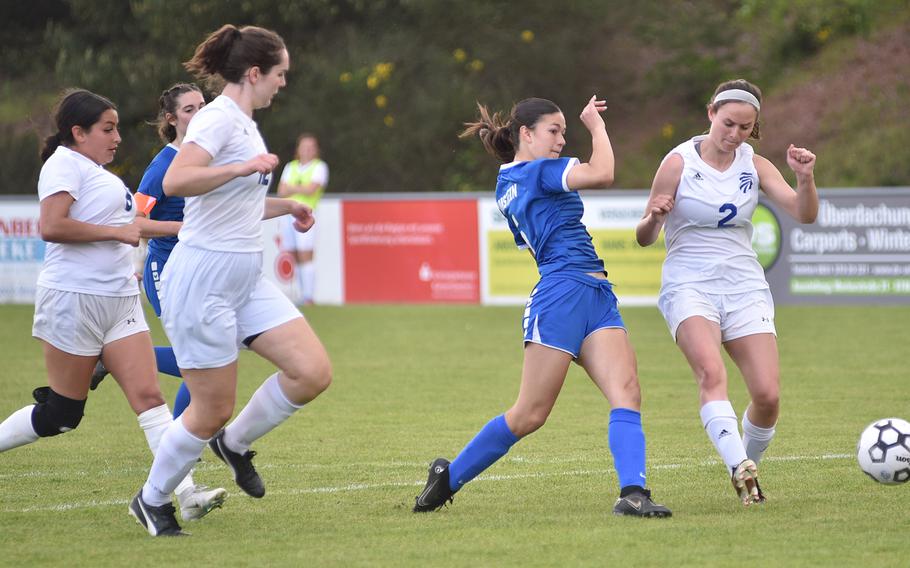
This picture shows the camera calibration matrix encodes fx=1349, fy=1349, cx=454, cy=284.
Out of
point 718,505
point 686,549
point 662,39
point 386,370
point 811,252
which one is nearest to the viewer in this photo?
point 686,549

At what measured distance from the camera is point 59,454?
27.4 feet

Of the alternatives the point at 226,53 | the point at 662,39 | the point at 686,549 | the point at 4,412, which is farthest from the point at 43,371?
the point at 662,39

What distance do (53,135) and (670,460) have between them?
3.80 m

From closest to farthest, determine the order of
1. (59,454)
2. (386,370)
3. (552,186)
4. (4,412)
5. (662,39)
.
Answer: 1. (552,186)
2. (59,454)
3. (4,412)
4. (386,370)
5. (662,39)

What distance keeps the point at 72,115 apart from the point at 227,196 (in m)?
1.38

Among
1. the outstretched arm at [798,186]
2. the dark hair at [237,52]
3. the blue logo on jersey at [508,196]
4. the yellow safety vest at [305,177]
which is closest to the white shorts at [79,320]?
the dark hair at [237,52]

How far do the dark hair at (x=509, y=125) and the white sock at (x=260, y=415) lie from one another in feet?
4.86

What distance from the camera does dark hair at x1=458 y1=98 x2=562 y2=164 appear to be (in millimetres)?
6129

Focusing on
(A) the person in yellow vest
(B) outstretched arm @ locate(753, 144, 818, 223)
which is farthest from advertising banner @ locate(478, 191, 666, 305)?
(B) outstretched arm @ locate(753, 144, 818, 223)

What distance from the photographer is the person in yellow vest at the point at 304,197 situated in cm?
1844

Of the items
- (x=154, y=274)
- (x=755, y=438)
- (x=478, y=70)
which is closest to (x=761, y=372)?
(x=755, y=438)

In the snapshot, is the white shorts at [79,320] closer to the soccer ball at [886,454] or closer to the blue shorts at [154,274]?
the blue shorts at [154,274]

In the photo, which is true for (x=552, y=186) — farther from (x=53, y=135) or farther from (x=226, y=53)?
(x=53, y=135)

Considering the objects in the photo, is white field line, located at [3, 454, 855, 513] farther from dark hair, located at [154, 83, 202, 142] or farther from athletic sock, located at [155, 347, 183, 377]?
dark hair, located at [154, 83, 202, 142]
